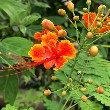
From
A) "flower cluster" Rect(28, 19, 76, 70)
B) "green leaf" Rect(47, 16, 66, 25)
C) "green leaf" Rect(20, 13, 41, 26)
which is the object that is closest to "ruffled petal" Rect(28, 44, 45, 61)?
"flower cluster" Rect(28, 19, 76, 70)

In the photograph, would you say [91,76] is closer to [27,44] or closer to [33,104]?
[27,44]

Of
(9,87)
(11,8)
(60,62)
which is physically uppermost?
(11,8)

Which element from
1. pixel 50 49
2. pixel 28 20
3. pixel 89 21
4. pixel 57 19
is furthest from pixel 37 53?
pixel 57 19

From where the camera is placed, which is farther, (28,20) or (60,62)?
(28,20)

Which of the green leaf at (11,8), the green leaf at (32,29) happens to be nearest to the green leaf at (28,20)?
the green leaf at (32,29)

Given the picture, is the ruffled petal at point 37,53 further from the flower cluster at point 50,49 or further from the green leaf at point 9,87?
the green leaf at point 9,87

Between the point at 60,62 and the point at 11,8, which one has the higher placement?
the point at 11,8

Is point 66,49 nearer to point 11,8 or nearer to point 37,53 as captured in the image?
point 37,53

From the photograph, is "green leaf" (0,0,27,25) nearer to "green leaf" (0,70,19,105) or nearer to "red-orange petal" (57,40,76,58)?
"green leaf" (0,70,19,105)
